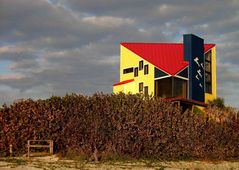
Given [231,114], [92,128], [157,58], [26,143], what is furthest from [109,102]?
[157,58]

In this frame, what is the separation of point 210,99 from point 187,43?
274 inches

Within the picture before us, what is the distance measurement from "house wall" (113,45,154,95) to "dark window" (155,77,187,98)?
0.99 m

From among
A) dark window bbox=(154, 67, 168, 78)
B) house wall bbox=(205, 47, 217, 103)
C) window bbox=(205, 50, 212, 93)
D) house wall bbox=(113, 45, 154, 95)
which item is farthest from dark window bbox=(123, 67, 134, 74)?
house wall bbox=(205, 47, 217, 103)

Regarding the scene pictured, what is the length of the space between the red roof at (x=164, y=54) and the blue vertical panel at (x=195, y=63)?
0.84m

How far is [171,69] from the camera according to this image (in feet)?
156

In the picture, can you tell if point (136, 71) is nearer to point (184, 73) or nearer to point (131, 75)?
point (131, 75)

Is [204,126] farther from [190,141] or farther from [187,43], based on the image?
[187,43]

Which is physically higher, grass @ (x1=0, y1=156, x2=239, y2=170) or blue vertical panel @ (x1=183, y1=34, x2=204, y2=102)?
blue vertical panel @ (x1=183, y1=34, x2=204, y2=102)

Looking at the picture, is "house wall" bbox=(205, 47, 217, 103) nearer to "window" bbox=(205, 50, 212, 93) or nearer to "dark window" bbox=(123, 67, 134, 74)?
"window" bbox=(205, 50, 212, 93)

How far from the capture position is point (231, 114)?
1146 inches

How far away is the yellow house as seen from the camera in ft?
157

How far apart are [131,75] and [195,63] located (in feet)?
25.8

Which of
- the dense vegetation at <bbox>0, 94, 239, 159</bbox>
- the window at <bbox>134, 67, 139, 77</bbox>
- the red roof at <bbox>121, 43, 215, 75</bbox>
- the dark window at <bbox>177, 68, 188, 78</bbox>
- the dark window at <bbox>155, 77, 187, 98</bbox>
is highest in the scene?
the red roof at <bbox>121, 43, 215, 75</bbox>

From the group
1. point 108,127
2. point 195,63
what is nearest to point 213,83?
point 195,63
